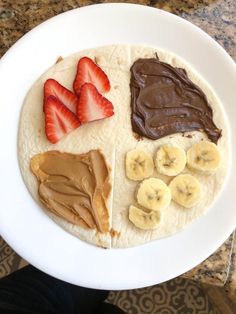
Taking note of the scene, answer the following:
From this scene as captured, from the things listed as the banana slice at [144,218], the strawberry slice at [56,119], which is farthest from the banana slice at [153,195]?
the strawberry slice at [56,119]

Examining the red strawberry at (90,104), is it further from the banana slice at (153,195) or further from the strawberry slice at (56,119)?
the banana slice at (153,195)

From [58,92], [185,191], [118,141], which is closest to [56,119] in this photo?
[58,92]

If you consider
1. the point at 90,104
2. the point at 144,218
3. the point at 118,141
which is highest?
the point at 90,104

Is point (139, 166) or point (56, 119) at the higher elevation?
point (56, 119)

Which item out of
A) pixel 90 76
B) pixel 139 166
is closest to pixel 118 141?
pixel 139 166

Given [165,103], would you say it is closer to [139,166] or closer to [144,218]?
[139,166]

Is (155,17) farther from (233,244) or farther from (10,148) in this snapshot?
(233,244)
